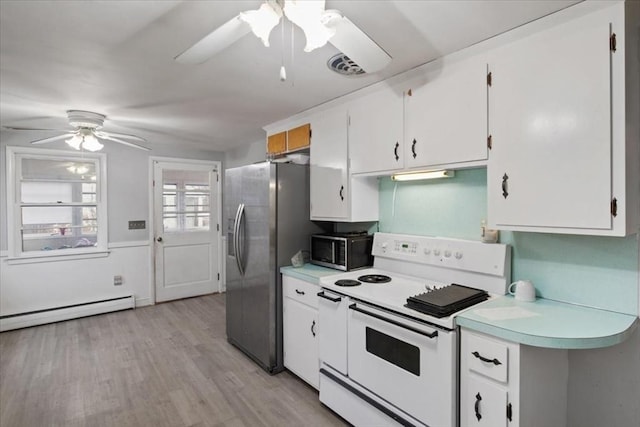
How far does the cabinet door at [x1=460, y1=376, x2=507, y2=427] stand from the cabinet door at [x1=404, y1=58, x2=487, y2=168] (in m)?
1.14

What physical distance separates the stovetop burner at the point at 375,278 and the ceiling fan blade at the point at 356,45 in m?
1.43

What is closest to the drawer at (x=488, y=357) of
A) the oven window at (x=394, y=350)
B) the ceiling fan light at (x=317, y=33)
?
the oven window at (x=394, y=350)

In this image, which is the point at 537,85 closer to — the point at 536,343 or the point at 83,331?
the point at 536,343

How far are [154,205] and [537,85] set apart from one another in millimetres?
4723

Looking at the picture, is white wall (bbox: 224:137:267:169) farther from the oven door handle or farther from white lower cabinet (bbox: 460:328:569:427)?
white lower cabinet (bbox: 460:328:569:427)

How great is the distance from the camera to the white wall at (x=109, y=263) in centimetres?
385

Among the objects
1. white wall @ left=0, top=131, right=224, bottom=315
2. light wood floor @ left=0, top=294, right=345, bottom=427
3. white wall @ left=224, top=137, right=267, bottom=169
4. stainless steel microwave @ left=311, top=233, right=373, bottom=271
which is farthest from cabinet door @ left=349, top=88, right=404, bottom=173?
white wall @ left=0, top=131, right=224, bottom=315

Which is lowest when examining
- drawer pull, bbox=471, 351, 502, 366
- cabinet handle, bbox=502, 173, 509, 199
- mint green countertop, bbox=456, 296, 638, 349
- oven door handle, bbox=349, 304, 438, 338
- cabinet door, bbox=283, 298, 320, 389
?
cabinet door, bbox=283, 298, 320, 389

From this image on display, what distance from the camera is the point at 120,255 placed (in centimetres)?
454

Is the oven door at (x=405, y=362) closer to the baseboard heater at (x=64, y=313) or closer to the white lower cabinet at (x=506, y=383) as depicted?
the white lower cabinet at (x=506, y=383)

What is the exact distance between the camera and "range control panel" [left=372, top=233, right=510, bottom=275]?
75.8 inches

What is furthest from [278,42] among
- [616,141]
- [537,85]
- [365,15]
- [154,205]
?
[154,205]

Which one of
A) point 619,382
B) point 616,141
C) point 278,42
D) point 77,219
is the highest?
point 278,42

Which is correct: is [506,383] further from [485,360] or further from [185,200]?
[185,200]
